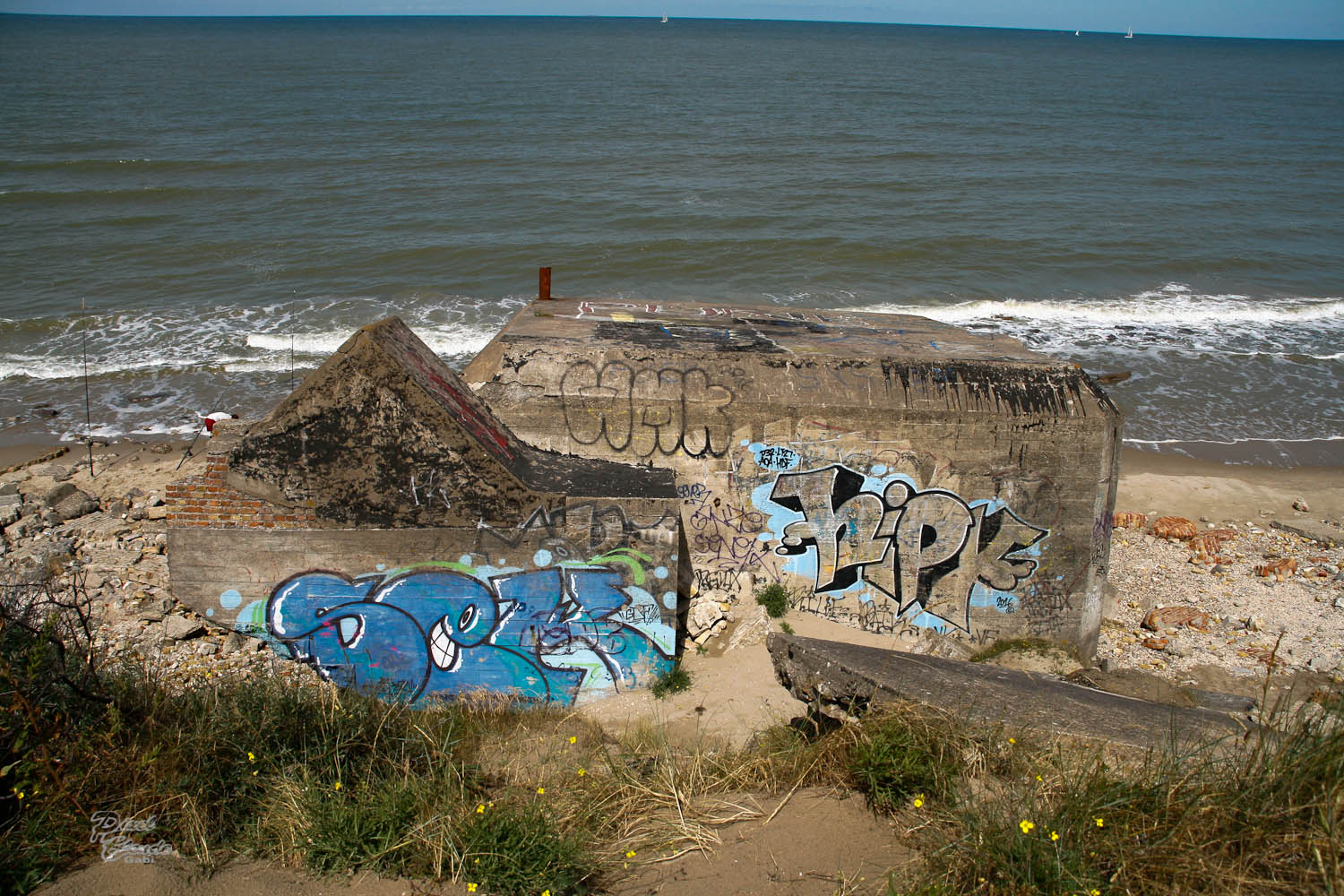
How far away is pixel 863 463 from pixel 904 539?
0.77 meters

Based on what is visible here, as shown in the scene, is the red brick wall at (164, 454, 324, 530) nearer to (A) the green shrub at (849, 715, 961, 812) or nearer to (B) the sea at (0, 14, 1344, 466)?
(A) the green shrub at (849, 715, 961, 812)

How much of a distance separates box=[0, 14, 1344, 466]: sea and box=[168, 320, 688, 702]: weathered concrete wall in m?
9.09

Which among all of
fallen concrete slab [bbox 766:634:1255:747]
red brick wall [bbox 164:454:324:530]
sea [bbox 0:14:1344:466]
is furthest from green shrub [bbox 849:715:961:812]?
sea [bbox 0:14:1344:466]

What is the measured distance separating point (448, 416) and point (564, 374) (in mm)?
1829

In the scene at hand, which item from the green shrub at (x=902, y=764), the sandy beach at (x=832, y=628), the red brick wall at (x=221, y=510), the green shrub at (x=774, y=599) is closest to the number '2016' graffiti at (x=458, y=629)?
the sandy beach at (x=832, y=628)

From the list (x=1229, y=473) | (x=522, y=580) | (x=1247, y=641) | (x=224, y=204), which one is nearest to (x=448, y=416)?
(x=522, y=580)

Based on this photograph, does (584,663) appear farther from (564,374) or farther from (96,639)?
(96,639)

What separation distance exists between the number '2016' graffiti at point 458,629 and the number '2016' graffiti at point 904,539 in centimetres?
181

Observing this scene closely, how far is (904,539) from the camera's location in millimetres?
7516

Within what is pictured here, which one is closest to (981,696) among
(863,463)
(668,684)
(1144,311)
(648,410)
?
(668,684)

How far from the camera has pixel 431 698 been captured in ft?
20.4

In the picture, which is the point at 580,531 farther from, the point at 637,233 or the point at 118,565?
the point at 637,233

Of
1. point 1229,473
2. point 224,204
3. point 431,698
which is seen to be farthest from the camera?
point 224,204

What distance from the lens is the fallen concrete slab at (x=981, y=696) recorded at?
15.0 ft
